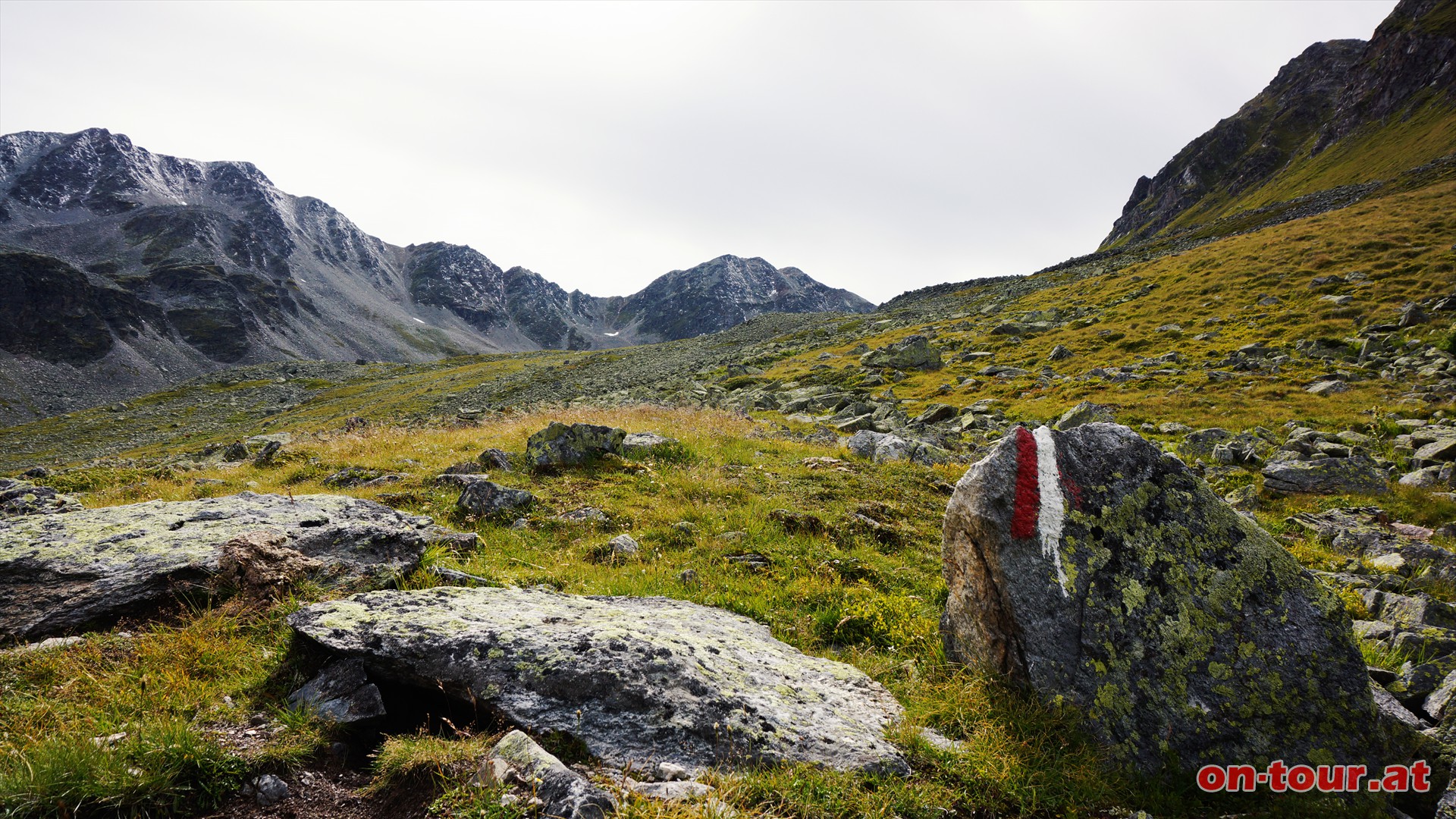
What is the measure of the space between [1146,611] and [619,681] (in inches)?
207

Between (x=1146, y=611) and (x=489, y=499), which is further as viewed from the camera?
(x=489, y=499)

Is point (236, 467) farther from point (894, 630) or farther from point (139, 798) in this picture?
point (894, 630)

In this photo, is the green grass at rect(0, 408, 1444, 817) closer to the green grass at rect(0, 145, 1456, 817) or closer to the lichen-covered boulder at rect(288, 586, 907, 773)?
the green grass at rect(0, 145, 1456, 817)

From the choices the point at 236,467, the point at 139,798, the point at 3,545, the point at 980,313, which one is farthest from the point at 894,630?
the point at 980,313

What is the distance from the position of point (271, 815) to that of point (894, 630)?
20.6 feet

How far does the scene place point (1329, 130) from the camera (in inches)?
5743

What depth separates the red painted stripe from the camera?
5898mm

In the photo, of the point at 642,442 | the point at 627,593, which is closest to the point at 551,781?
the point at 627,593

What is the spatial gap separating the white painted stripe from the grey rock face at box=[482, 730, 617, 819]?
488 cm

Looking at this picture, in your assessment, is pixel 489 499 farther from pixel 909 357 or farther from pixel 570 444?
pixel 909 357

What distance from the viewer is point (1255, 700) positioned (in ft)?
16.2

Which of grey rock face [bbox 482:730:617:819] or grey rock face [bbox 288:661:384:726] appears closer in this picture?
grey rock face [bbox 482:730:617:819]

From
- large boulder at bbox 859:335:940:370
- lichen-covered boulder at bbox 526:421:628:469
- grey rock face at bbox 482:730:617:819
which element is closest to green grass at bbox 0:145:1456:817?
grey rock face at bbox 482:730:617:819
